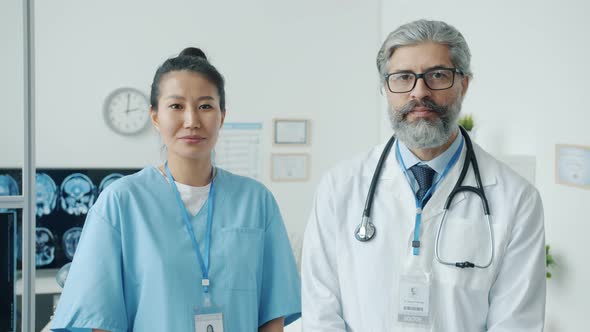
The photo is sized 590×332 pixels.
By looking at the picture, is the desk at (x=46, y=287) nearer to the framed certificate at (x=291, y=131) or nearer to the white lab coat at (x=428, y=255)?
the framed certificate at (x=291, y=131)

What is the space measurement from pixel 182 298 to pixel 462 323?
24.8 inches

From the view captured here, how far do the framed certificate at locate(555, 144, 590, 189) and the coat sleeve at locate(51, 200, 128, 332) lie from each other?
1.82 metres

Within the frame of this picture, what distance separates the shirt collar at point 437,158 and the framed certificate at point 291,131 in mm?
2727

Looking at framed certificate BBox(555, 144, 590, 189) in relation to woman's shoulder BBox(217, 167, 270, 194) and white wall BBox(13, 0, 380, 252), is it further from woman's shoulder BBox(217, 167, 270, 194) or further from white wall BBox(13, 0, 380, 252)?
white wall BBox(13, 0, 380, 252)

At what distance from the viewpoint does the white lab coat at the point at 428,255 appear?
1.22 metres

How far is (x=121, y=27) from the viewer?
381cm

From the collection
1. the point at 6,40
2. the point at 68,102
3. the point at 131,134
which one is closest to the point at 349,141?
the point at 131,134

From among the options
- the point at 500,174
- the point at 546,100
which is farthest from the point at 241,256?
the point at 546,100

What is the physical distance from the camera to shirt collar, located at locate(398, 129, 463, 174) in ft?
4.42

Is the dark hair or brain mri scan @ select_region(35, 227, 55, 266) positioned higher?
the dark hair

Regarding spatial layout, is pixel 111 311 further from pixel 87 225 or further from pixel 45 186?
pixel 45 186

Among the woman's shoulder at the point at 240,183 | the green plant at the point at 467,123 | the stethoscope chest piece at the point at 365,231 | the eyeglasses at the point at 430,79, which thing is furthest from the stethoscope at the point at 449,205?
the green plant at the point at 467,123

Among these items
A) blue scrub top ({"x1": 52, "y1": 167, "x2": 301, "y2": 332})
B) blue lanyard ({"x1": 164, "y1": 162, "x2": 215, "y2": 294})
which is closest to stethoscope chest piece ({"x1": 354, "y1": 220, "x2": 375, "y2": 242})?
blue scrub top ({"x1": 52, "y1": 167, "x2": 301, "y2": 332})

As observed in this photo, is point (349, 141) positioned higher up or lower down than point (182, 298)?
higher up
